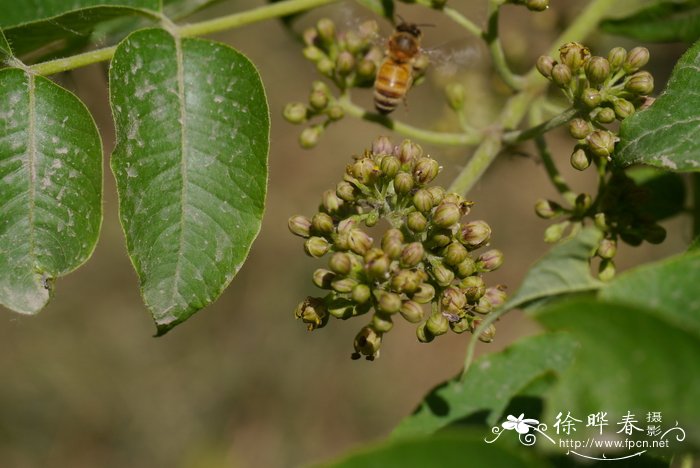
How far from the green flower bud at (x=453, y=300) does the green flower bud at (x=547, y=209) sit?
599 mm

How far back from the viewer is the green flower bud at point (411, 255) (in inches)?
93.2

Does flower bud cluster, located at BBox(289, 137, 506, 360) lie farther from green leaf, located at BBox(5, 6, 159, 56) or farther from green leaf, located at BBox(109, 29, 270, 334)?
green leaf, located at BBox(5, 6, 159, 56)

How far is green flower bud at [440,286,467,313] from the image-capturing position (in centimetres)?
242

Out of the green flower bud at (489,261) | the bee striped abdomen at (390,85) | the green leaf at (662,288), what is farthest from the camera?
the bee striped abdomen at (390,85)

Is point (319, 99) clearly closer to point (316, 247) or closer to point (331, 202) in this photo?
point (331, 202)

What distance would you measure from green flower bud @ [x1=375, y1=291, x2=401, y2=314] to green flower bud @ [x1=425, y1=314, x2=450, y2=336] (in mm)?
160

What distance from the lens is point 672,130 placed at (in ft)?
6.98

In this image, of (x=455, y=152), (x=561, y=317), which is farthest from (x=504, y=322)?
(x=561, y=317)

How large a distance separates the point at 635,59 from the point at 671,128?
43 cm

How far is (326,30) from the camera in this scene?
315cm

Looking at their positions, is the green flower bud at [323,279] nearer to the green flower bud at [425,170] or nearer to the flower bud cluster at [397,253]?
the flower bud cluster at [397,253]

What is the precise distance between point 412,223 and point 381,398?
6.62 m

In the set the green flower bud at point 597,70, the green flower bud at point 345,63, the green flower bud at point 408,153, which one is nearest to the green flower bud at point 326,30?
the green flower bud at point 345,63

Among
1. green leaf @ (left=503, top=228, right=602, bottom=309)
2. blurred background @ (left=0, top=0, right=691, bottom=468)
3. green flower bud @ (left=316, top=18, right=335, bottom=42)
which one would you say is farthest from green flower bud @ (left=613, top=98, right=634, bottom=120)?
blurred background @ (left=0, top=0, right=691, bottom=468)
